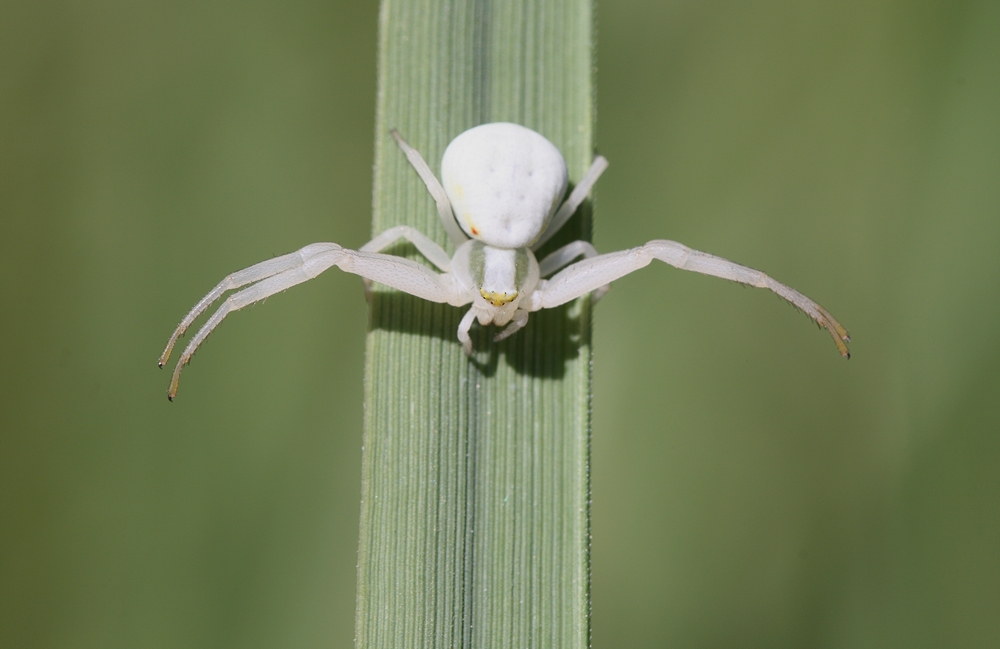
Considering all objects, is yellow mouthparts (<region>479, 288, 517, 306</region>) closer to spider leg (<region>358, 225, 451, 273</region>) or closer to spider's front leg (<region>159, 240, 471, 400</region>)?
spider's front leg (<region>159, 240, 471, 400</region>)

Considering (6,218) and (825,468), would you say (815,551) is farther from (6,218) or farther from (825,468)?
(6,218)

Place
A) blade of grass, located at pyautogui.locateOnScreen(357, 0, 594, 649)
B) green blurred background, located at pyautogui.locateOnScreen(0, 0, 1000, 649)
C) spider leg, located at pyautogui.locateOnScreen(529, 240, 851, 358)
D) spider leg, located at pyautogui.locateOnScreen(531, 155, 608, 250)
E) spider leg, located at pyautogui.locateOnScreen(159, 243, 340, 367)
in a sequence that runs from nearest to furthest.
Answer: blade of grass, located at pyautogui.locateOnScreen(357, 0, 594, 649) → spider leg, located at pyautogui.locateOnScreen(159, 243, 340, 367) → spider leg, located at pyautogui.locateOnScreen(529, 240, 851, 358) → spider leg, located at pyautogui.locateOnScreen(531, 155, 608, 250) → green blurred background, located at pyautogui.locateOnScreen(0, 0, 1000, 649)

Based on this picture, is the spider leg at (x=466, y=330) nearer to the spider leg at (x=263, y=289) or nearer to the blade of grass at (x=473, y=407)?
the blade of grass at (x=473, y=407)

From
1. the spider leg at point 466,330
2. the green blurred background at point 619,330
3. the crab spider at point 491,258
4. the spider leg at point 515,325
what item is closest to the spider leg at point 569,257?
the crab spider at point 491,258

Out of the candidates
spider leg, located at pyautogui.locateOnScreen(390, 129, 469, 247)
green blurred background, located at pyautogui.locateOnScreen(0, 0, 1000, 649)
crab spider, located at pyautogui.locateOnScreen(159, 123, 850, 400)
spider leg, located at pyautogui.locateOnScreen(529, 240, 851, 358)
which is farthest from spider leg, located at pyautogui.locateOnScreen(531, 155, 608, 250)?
green blurred background, located at pyautogui.locateOnScreen(0, 0, 1000, 649)

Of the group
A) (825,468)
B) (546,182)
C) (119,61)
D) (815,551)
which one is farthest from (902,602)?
(119,61)

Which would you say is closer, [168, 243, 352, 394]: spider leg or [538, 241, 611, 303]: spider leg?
[168, 243, 352, 394]: spider leg
